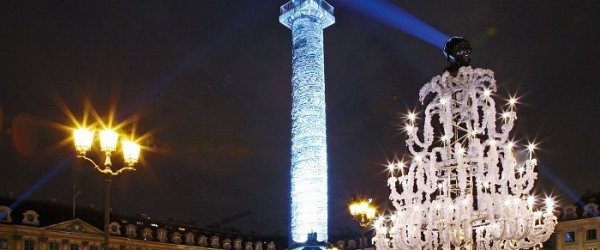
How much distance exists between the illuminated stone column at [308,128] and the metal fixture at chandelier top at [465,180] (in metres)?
30.5

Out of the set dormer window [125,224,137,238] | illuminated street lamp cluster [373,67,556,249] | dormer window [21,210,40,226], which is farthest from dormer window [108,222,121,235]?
illuminated street lamp cluster [373,67,556,249]

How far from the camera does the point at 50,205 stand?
5619 cm

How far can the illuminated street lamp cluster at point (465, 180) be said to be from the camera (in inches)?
707

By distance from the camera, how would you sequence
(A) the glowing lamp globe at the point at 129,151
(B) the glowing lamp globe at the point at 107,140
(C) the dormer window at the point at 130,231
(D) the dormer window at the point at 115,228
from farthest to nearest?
(C) the dormer window at the point at 130,231
(D) the dormer window at the point at 115,228
(A) the glowing lamp globe at the point at 129,151
(B) the glowing lamp globe at the point at 107,140

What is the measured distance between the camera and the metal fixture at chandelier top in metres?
18.0

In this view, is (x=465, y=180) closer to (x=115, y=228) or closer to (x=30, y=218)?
(x=30, y=218)

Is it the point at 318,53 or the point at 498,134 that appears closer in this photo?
the point at 498,134

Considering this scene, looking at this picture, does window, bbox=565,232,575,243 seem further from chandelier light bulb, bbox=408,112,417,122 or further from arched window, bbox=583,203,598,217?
chandelier light bulb, bbox=408,112,417,122

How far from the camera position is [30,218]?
173 feet

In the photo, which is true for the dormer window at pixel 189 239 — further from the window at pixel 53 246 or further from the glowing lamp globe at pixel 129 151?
the glowing lamp globe at pixel 129 151

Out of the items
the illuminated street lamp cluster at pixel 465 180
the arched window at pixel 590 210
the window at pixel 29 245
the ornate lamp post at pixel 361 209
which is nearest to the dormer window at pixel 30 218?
the window at pixel 29 245

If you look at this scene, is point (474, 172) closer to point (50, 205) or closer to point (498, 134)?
point (498, 134)

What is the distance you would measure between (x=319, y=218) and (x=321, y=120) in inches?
297

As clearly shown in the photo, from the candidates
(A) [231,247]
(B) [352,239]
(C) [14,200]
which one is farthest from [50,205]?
(B) [352,239]
